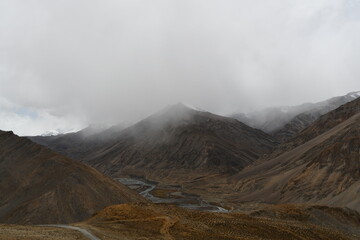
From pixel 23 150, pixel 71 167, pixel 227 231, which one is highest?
pixel 23 150

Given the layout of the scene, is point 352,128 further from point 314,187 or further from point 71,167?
point 71,167

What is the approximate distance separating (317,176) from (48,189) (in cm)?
8462

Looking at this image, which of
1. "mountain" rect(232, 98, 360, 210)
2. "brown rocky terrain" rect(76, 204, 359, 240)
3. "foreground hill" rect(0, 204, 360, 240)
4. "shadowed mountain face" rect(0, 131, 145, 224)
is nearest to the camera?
"foreground hill" rect(0, 204, 360, 240)

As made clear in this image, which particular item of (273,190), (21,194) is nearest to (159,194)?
(273,190)

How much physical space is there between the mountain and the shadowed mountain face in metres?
55.1

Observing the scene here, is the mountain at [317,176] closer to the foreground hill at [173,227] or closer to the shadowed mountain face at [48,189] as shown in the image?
the foreground hill at [173,227]

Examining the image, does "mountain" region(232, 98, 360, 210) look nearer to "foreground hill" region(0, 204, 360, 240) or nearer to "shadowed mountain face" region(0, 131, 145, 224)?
"foreground hill" region(0, 204, 360, 240)

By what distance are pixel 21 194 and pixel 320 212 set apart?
2576 inches

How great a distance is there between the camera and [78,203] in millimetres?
87250

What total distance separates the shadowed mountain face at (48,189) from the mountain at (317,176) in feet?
181

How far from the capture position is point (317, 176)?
128375 mm

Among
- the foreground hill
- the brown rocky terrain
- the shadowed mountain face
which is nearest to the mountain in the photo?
the foreground hill

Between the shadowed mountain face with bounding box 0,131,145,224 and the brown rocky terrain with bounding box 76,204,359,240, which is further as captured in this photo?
the shadowed mountain face with bounding box 0,131,145,224

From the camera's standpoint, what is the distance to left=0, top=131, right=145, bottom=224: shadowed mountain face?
271 feet
